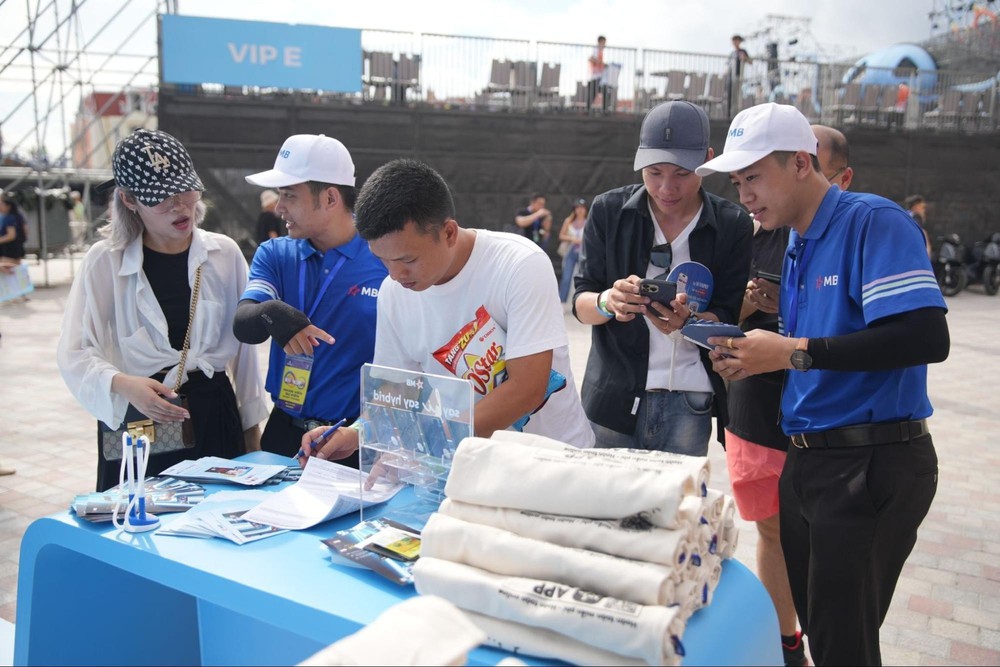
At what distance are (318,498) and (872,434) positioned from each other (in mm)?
1344

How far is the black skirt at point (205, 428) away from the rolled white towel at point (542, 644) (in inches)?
68.6

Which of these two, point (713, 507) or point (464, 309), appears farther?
point (464, 309)

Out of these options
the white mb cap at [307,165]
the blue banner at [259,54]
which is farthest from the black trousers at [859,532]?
the blue banner at [259,54]

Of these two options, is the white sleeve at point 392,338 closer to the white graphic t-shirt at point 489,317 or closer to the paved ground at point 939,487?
the white graphic t-shirt at point 489,317

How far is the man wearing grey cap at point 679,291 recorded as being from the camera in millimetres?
2473

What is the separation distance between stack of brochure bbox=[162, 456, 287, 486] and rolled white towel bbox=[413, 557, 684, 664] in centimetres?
89

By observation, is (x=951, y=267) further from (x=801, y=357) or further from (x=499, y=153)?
(x=801, y=357)

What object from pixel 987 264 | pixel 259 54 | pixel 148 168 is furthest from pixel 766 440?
pixel 987 264

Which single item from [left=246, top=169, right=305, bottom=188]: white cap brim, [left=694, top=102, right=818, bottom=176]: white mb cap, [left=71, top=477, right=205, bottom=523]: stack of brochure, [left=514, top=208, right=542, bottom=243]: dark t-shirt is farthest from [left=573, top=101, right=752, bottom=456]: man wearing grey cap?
[left=514, top=208, right=542, bottom=243]: dark t-shirt

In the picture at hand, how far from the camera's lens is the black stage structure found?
473 inches

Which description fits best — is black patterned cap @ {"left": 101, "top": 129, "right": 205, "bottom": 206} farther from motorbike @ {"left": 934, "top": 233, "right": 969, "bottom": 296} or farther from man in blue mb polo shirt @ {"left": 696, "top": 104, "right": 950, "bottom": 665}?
motorbike @ {"left": 934, "top": 233, "right": 969, "bottom": 296}

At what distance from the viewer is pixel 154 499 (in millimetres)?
1816

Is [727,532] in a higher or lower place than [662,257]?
lower

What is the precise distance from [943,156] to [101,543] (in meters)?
17.8
